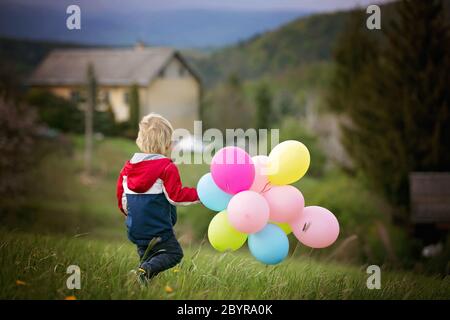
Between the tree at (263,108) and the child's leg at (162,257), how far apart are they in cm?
2321

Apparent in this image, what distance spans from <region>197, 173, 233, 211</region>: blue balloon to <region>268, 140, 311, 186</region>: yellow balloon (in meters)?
0.31

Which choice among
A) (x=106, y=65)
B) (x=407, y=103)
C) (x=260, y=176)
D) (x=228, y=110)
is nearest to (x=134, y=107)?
(x=106, y=65)

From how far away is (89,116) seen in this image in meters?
24.1

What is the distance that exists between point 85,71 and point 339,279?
24148 mm

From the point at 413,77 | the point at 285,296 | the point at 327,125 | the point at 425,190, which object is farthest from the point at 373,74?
the point at 285,296

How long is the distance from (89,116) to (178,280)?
69.9ft

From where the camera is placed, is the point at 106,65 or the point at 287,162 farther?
the point at 106,65

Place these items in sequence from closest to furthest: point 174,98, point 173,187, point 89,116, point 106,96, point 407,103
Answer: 1. point 173,187
2. point 407,103
3. point 89,116
4. point 174,98
5. point 106,96

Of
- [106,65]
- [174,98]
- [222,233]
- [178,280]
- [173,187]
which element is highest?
[106,65]

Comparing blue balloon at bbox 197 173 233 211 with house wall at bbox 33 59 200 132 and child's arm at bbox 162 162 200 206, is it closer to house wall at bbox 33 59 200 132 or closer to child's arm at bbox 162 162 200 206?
child's arm at bbox 162 162 200 206

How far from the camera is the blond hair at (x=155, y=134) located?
11.6 ft

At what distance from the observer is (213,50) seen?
3128cm

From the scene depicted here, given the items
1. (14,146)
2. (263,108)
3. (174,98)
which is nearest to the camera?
(14,146)

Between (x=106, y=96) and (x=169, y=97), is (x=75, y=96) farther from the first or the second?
(x=169, y=97)
